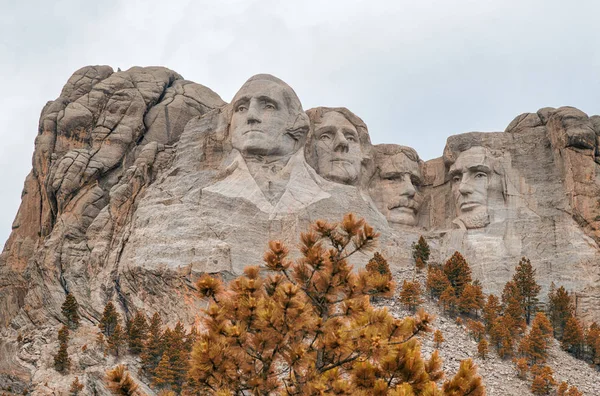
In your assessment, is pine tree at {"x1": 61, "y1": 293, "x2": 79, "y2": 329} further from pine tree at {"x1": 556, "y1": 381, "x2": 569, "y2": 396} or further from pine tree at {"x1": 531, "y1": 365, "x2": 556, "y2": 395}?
pine tree at {"x1": 556, "y1": 381, "x2": 569, "y2": 396}

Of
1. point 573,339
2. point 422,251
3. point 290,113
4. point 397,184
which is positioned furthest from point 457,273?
A: point 290,113

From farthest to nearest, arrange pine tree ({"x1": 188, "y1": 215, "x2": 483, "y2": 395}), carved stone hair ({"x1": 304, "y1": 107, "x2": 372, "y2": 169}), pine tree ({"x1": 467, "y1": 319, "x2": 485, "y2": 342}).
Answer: carved stone hair ({"x1": 304, "y1": 107, "x2": 372, "y2": 169}) → pine tree ({"x1": 467, "y1": 319, "x2": 485, "y2": 342}) → pine tree ({"x1": 188, "y1": 215, "x2": 483, "y2": 395})

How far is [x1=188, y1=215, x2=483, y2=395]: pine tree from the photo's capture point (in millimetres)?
14617

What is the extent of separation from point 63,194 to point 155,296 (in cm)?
737

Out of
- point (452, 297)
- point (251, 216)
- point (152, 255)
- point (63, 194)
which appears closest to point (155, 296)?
point (152, 255)

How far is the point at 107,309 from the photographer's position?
1180 inches

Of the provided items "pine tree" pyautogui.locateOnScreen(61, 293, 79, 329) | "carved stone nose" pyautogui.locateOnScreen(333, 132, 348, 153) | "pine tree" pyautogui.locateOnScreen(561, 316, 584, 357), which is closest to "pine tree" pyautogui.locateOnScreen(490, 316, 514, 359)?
"pine tree" pyautogui.locateOnScreen(561, 316, 584, 357)

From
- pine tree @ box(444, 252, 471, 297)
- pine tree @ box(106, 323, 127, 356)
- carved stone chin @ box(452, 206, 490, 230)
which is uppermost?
carved stone chin @ box(452, 206, 490, 230)

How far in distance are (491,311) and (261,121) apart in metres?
11.3

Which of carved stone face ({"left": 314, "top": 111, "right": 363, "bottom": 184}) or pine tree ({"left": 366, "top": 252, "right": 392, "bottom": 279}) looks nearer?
pine tree ({"left": 366, "top": 252, "right": 392, "bottom": 279})

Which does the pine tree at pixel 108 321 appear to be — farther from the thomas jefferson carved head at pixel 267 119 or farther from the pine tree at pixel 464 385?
the pine tree at pixel 464 385

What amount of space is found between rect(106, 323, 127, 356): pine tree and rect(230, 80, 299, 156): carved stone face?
952 centimetres

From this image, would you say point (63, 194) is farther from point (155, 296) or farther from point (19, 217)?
point (155, 296)

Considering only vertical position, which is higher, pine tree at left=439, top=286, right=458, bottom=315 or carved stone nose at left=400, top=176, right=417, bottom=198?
carved stone nose at left=400, top=176, right=417, bottom=198
